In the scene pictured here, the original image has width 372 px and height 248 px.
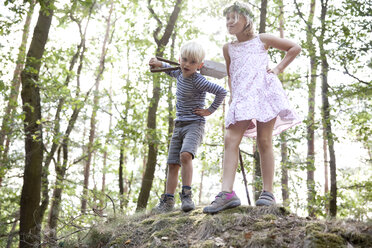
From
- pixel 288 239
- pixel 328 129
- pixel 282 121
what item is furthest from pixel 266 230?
pixel 328 129

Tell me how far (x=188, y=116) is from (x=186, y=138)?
0.27 meters

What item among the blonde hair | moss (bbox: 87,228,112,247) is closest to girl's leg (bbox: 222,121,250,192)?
the blonde hair

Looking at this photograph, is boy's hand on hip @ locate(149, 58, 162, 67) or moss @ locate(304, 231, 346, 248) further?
boy's hand on hip @ locate(149, 58, 162, 67)

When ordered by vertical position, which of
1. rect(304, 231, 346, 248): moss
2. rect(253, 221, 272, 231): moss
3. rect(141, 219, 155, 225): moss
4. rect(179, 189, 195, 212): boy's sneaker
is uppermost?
rect(179, 189, 195, 212): boy's sneaker

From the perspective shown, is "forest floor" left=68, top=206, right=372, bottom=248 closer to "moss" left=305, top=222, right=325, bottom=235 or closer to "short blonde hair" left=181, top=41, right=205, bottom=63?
"moss" left=305, top=222, right=325, bottom=235

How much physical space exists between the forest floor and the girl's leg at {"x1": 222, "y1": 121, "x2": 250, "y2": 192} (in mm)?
257

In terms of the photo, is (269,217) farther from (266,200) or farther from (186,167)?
(186,167)

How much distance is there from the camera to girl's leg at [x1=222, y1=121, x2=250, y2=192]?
3.28 metres

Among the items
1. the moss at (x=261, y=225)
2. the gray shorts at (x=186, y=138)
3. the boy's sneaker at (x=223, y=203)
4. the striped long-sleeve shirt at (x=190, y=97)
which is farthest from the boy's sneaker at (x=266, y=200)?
the striped long-sleeve shirt at (x=190, y=97)

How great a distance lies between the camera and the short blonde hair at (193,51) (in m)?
3.73

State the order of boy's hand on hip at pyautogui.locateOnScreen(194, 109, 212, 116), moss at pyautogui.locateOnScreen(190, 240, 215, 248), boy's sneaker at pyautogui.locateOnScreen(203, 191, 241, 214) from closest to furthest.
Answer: moss at pyautogui.locateOnScreen(190, 240, 215, 248)
boy's sneaker at pyautogui.locateOnScreen(203, 191, 241, 214)
boy's hand on hip at pyautogui.locateOnScreen(194, 109, 212, 116)

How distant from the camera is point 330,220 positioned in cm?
285

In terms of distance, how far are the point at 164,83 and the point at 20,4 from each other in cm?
399

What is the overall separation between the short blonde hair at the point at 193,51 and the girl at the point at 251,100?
1.19ft
